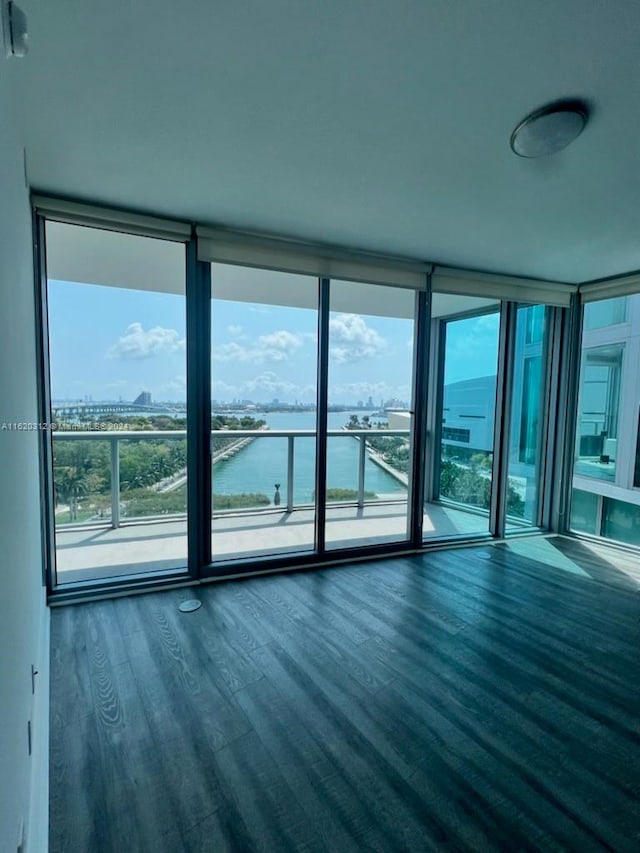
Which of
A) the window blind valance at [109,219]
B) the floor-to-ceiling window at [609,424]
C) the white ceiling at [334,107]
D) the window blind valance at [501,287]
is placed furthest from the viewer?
the floor-to-ceiling window at [609,424]

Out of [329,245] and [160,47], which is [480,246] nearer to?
A: [329,245]

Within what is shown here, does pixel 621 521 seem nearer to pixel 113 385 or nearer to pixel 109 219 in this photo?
pixel 113 385

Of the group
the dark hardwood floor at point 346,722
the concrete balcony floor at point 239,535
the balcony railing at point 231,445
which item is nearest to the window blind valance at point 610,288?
the balcony railing at point 231,445

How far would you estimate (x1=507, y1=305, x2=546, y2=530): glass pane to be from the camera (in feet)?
14.0

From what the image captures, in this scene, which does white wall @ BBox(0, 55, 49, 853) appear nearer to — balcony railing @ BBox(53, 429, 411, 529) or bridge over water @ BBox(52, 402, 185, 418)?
bridge over water @ BBox(52, 402, 185, 418)

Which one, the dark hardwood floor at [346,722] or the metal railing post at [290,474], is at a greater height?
the metal railing post at [290,474]

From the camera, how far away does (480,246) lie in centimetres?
322

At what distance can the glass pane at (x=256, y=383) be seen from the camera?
321cm

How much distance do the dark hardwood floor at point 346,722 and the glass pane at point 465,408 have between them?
1.54 meters

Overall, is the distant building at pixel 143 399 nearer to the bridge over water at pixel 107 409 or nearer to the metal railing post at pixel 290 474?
the bridge over water at pixel 107 409

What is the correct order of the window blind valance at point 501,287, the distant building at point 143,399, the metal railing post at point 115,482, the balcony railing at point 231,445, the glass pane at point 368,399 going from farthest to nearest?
1. the window blind valance at point 501,287
2. the glass pane at point 368,399
3. the metal railing post at point 115,482
4. the balcony railing at point 231,445
5. the distant building at point 143,399

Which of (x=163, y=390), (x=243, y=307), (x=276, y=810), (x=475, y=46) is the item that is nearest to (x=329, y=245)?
(x=243, y=307)

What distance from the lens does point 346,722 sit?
5.85 feet

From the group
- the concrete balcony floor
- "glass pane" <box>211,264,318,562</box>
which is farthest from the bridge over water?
the concrete balcony floor
